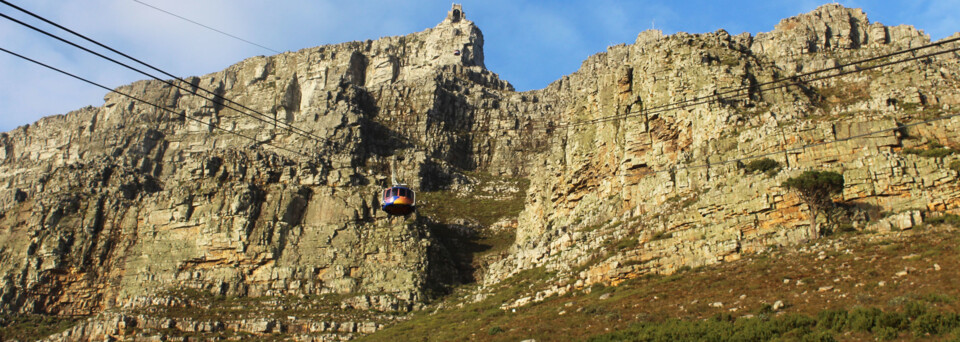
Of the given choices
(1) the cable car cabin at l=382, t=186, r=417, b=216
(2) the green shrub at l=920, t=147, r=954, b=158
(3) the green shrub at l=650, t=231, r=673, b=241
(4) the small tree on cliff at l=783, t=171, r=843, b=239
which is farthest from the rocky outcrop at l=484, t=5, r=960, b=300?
(1) the cable car cabin at l=382, t=186, r=417, b=216

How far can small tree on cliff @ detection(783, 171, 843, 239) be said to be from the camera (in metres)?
42.5

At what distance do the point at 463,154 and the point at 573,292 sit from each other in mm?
83726

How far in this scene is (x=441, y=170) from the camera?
123250 mm

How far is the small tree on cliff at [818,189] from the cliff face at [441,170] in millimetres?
1032

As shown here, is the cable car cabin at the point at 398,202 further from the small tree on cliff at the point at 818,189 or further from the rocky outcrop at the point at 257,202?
the small tree on cliff at the point at 818,189

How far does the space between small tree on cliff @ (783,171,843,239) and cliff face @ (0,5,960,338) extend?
1.03 meters

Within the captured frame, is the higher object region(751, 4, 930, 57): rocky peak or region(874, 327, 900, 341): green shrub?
region(751, 4, 930, 57): rocky peak

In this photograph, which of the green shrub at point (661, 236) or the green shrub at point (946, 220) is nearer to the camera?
the green shrub at point (946, 220)

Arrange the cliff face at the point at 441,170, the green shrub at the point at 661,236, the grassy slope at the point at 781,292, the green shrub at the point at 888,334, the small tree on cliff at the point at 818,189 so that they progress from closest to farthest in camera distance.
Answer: the green shrub at the point at 888,334 → the grassy slope at the point at 781,292 → the small tree on cliff at the point at 818,189 → the cliff face at the point at 441,170 → the green shrub at the point at 661,236

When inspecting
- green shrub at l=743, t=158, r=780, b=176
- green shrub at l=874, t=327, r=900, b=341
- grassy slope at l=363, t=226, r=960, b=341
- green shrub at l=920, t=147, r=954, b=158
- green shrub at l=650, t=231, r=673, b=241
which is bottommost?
green shrub at l=874, t=327, r=900, b=341

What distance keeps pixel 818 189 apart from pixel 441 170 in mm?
84401

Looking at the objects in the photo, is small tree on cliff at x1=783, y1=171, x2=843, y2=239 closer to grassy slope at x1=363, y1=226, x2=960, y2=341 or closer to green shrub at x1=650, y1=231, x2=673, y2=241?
grassy slope at x1=363, y1=226, x2=960, y2=341

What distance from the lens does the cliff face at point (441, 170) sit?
47.6m

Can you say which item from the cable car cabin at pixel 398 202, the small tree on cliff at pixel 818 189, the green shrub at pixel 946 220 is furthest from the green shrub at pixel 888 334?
the cable car cabin at pixel 398 202
